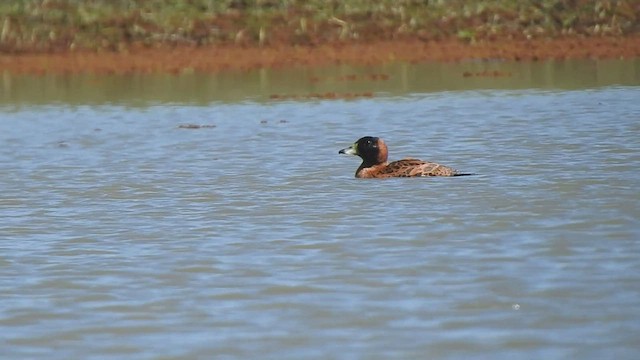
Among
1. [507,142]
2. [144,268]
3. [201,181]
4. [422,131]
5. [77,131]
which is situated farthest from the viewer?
[77,131]

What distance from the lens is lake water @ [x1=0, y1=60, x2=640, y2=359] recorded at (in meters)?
7.68

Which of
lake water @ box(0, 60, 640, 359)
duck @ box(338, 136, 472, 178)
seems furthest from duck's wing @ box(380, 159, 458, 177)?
lake water @ box(0, 60, 640, 359)

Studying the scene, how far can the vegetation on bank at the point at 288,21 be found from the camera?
3600 cm

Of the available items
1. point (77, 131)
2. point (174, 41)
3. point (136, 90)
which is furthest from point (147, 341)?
point (174, 41)

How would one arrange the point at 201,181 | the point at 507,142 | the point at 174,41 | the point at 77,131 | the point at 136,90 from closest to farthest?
the point at 201,181, the point at 507,142, the point at 77,131, the point at 136,90, the point at 174,41

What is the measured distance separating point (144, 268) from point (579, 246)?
2840 millimetres

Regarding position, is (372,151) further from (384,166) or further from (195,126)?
(195,126)

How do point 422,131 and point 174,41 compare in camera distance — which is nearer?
point 422,131

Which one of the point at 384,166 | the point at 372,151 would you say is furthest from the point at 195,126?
the point at 384,166

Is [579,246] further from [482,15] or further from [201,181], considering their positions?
[482,15]

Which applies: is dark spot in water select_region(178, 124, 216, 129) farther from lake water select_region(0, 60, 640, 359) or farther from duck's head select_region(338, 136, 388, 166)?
duck's head select_region(338, 136, 388, 166)

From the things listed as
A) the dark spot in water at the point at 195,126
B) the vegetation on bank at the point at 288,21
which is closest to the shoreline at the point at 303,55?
the vegetation on bank at the point at 288,21

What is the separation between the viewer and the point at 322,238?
10922mm

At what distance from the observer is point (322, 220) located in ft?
39.3
